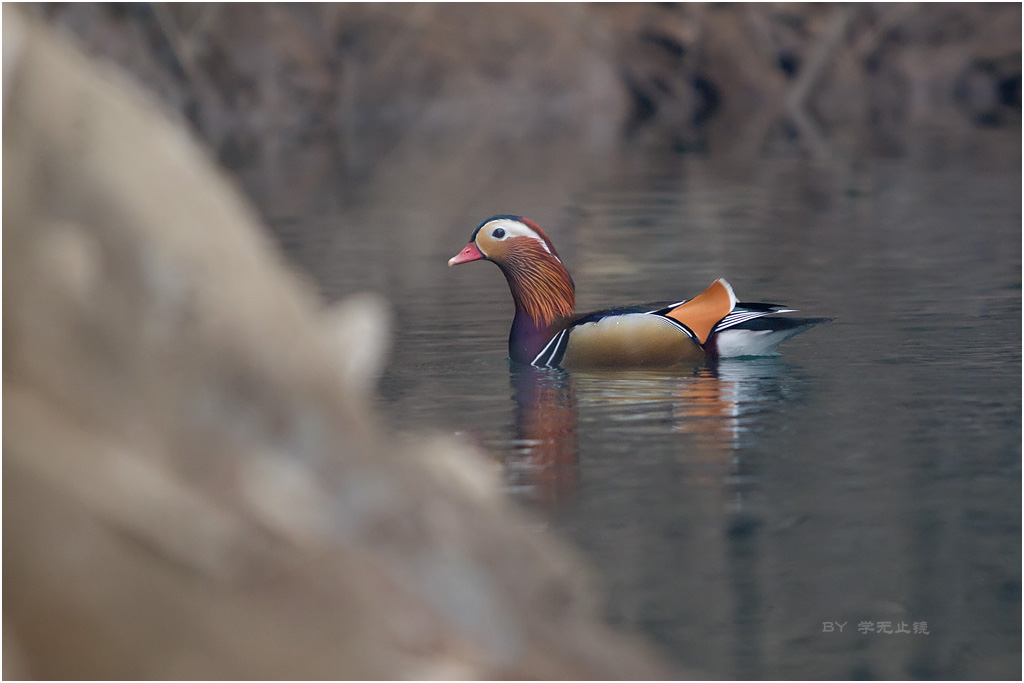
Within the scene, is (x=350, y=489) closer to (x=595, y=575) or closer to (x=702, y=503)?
(x=595, y=575)

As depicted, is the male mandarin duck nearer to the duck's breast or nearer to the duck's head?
the duck's breast

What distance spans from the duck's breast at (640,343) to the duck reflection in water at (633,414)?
9 cm

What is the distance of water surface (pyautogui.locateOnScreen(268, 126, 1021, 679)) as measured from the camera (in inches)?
169

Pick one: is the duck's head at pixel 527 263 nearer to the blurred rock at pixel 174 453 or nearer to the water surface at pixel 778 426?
the water surface at pixel 778 426

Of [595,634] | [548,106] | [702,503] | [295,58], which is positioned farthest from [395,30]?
[595,634]

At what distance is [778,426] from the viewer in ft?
21.9

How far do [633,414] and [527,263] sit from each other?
1774mm

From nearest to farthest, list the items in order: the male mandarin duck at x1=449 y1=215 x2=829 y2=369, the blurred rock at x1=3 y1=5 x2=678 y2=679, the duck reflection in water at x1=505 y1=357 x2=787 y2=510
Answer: the blurred rock at x1=3 y1=5 x2=678 y2=679, the duck reflection in water at x1=505 y1=357 x2=787 y2=510, the male mandarin duck at x1=449 y1=215 x2=829 y2=369

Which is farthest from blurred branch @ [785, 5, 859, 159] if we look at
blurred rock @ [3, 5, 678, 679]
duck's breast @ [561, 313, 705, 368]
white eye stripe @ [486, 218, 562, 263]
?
blurred rock @ [3, 5, 678, 679]

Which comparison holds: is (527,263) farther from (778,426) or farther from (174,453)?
(174,453)

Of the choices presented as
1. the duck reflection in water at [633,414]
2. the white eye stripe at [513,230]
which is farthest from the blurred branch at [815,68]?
the duck reflection in water at [633,414]

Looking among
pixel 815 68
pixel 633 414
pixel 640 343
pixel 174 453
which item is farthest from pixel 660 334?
pixel 815 68

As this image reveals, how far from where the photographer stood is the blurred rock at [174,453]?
8.08 feet

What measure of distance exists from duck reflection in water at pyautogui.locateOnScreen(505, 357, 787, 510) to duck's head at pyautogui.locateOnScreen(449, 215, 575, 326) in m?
0.43
